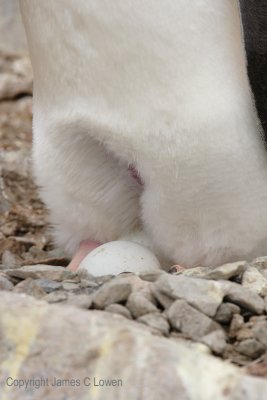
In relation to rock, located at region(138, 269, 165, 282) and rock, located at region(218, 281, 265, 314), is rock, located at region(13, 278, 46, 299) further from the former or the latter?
rock, located at region(218, 281, 265, 314)

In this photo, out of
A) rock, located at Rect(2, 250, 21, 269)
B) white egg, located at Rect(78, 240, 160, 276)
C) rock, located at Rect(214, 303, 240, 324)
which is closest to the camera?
rock, located at Rect(214, 303, 240, 324)

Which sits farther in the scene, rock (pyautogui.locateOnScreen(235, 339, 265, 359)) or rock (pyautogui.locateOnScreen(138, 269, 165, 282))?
rock (pyautogui.locateOnScreen(138, 269, 165, 282))

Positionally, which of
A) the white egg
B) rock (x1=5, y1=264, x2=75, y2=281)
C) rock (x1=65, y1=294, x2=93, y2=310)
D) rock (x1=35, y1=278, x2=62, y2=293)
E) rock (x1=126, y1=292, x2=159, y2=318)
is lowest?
the white egg

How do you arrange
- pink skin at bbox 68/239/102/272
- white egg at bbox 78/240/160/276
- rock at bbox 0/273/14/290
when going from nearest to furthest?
rock at bbox 0/273/14/290 < white egg at bbox 78/240/160/276 < pink skin at bbox 68/239/102/272

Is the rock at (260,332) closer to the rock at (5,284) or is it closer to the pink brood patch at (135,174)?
the rock at (5,284)

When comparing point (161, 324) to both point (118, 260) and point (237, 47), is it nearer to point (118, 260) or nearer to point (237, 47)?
point (118, 260)

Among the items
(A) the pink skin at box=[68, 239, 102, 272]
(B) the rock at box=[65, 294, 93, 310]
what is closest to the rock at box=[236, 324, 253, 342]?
(B) the rock at box=[65, 294, 93, 310]

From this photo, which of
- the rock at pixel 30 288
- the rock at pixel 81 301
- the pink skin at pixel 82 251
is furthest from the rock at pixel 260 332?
the pink skin at pixel 82 251
